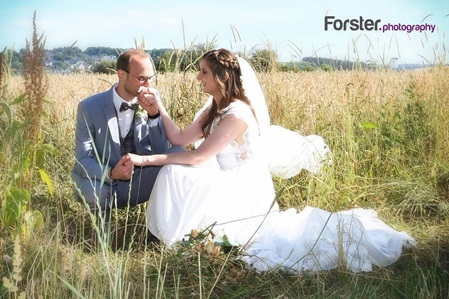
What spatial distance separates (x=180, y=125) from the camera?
5.32m

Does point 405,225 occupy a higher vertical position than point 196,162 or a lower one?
lower

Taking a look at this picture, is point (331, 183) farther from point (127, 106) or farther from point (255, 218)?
point (127, 106)

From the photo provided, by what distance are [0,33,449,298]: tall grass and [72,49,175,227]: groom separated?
7.8 inches

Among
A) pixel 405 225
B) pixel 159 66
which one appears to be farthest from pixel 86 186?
pixel 405 225

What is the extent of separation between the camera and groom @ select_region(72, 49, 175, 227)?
433cm

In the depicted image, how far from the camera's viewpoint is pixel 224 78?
4.20 metres

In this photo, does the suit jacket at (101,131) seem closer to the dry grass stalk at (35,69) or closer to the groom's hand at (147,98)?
the groom's hand at (147,98)

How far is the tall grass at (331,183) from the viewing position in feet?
11.0

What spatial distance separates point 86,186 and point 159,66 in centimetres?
169

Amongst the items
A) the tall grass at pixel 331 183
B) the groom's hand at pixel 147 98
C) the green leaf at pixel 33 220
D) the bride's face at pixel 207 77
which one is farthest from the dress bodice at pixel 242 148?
the green leaf at pixel 33 220

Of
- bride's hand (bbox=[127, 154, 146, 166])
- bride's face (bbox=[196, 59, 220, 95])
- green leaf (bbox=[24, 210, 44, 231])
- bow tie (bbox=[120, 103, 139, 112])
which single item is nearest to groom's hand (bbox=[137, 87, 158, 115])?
bow tie (bbox=[120, 103, 139, 112])

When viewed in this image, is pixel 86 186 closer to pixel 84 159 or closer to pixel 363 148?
pixel 84 159

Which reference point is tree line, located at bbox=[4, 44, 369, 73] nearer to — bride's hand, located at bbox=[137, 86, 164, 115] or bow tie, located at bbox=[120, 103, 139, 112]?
bow tie, located at bbox=[120, 103, 139, 112]

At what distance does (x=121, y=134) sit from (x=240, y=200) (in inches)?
40.1
